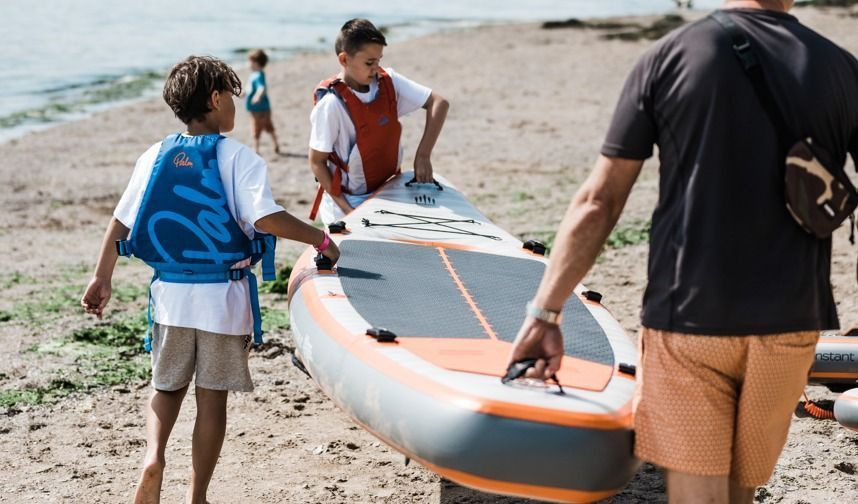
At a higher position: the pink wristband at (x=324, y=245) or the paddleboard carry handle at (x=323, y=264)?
the pink wristband at (x=324, y=245)

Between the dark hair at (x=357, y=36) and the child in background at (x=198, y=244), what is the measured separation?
5.08 feet

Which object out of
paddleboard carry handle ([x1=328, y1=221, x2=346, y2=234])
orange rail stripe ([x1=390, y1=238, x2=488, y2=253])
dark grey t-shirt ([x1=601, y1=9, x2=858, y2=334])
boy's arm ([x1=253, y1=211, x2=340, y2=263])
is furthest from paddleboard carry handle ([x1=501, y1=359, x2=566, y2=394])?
paddleboard carry handle ([x1=328, y1=221, x2=346, y2=234])

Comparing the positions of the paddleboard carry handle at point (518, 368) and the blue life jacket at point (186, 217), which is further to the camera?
the blue life jacket at point (186, 217)

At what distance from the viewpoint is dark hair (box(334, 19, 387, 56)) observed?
5180 millimetres

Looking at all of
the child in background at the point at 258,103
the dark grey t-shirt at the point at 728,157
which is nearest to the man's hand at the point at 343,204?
the dark grey t-shirt at the point at 728,157

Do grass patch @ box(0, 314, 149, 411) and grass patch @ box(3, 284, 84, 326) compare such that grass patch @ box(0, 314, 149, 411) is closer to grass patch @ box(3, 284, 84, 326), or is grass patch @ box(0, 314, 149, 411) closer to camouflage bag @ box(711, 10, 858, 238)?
grass patch @ box(3, 284, 84, 326)

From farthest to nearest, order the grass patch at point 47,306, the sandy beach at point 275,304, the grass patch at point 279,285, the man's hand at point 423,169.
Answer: the grass patch at point 279,285, the grass patch at point 47,306, the man's hand at point 423,169, the sandy beach at point 275,304

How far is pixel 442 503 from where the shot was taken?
4129mm

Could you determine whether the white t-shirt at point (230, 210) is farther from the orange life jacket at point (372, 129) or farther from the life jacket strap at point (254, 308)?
the orange life jacket at point (372, 129)

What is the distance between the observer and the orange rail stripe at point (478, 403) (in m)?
2.87

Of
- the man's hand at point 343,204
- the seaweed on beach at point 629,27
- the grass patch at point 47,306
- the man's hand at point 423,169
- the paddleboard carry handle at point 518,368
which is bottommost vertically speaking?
the grass patch at point 47,306

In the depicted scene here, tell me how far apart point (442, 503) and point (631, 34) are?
1897cm

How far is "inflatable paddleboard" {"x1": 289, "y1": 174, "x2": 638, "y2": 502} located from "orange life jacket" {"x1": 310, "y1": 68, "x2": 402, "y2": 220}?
226 millimetres

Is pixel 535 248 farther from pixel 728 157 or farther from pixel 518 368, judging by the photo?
pixel 728 157
